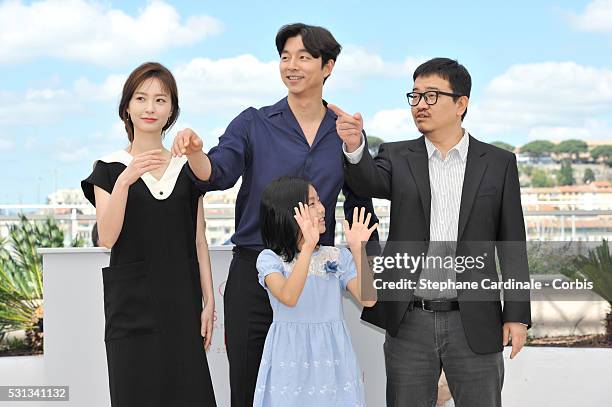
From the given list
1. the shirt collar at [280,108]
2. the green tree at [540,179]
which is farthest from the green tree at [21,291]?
the green tree at [540,179]

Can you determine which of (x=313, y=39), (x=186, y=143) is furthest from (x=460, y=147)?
(x=186, y=143)

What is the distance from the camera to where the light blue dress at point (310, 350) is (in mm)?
3131

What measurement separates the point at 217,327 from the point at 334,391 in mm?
1272

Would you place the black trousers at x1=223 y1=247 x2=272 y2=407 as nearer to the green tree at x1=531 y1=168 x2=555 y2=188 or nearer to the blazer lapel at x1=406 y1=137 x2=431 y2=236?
the blazer lapel at x1=406 y1=137 x2=431 y2=236

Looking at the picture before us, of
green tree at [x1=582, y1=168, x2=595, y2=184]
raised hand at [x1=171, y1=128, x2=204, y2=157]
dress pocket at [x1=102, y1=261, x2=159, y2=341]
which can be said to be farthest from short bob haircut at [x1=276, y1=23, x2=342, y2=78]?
green tree at [x1=582, y1=168, x2=595, y2=184]

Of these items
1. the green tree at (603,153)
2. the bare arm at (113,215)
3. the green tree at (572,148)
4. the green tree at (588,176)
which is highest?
the green tree at (572,148)

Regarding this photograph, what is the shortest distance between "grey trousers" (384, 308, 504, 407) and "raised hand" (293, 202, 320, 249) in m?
0.56

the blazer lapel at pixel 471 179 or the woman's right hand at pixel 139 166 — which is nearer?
the woman's right hand at pixel 139 166

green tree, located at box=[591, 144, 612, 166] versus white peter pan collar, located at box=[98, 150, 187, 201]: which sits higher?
green tree, located at box=[591, 144, 612, 166]

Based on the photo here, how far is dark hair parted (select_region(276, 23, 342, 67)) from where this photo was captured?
3404 millimetres

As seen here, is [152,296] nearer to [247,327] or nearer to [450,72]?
[247,327]

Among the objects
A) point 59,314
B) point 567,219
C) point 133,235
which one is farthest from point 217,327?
point 567,219

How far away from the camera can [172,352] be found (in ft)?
10.9

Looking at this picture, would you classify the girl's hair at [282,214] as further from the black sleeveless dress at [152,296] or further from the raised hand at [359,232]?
the black sleeveless dress at [152,296]
